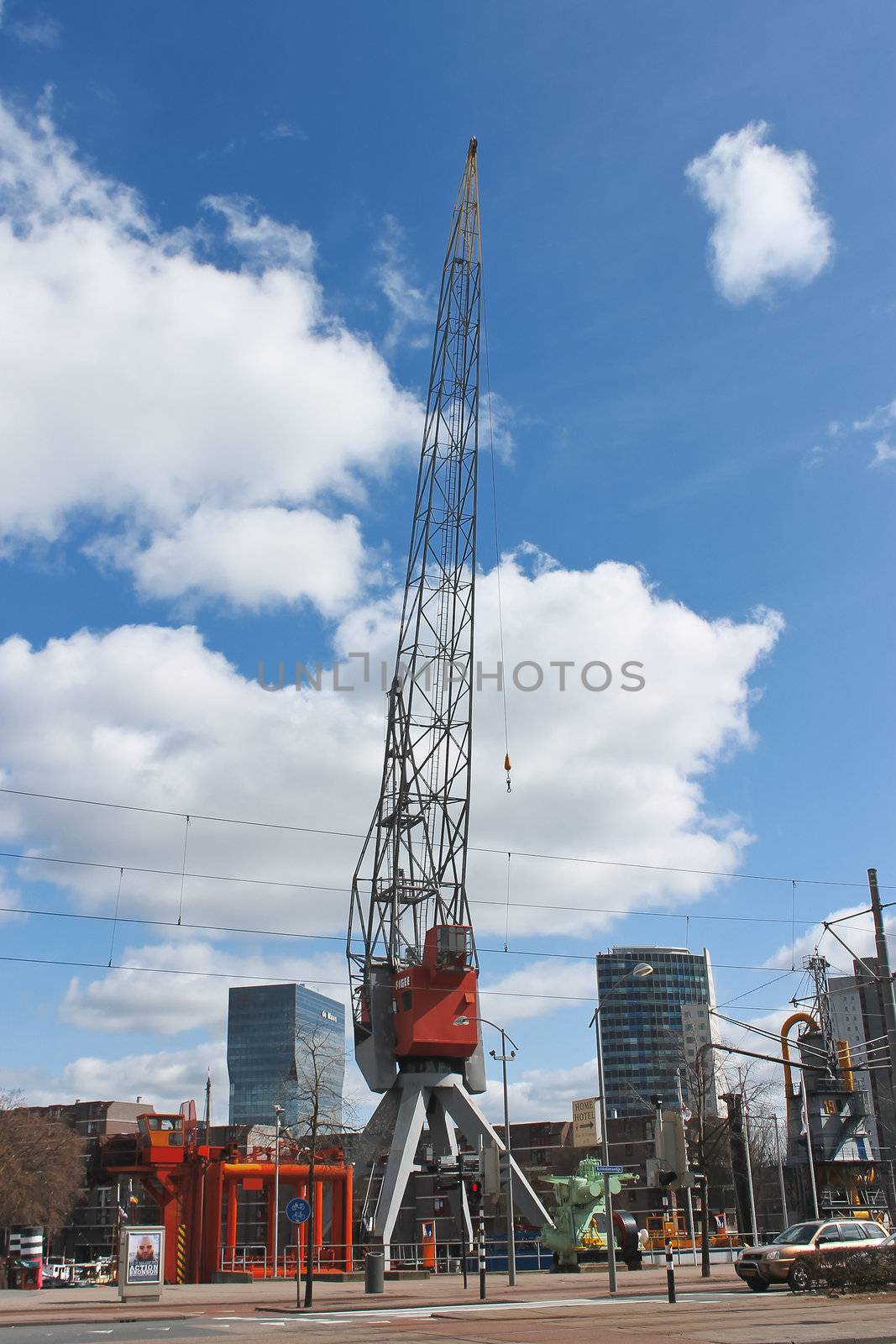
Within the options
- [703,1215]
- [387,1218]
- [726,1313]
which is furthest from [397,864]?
[726,1313]

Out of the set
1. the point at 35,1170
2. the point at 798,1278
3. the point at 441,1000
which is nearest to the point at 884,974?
the point at 798,1278

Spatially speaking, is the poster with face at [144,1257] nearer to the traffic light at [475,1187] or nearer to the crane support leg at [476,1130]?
the traffic light at [475,1187]

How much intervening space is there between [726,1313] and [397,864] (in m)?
42.1

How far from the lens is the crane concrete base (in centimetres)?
5856

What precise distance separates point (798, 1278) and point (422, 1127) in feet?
111

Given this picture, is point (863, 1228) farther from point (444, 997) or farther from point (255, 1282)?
point (444, 997)

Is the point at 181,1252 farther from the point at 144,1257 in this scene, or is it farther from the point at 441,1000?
the point at 441,1000

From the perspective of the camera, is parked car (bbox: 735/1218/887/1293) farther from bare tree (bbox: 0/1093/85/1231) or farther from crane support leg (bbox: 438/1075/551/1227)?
bare tree (bbox: 0/1093/85/1231)

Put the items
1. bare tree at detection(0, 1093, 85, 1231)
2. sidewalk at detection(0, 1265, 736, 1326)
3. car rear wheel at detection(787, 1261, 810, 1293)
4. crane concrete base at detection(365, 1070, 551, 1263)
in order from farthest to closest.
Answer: bare tree at detection(0, 1093, 85, 1231) < crane concrete base at detection(365, 1070, 551, 1263) < car rear wheel at detection(787, 1261, 810, 1293) < sidewalk at detection(0, 1265, 736, 1326)

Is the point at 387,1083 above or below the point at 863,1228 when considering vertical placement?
above

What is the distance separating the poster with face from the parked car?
54.8 feet

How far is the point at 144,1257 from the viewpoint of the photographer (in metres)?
34.7

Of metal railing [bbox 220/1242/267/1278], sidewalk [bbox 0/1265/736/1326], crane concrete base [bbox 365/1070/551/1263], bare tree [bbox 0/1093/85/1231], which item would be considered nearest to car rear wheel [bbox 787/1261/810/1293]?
sidewalk [bbox 0/1265/736/1326]

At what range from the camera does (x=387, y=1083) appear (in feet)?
206
